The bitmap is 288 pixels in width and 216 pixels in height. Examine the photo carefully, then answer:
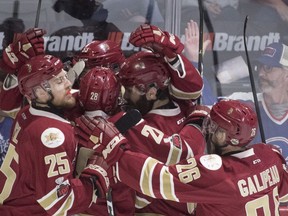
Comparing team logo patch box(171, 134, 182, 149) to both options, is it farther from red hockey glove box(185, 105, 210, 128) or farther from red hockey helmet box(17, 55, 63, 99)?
red hockey helmet box(17, 55, 63, 99)

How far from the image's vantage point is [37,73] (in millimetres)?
2018

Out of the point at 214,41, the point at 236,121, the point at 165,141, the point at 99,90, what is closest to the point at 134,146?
the point at 165,141

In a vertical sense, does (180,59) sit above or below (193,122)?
above

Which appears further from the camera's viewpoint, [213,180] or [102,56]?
[102,56]

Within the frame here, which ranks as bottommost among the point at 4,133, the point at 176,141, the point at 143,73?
the point at 4,133

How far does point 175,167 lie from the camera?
1918 mm

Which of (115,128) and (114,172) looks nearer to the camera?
(115,128)

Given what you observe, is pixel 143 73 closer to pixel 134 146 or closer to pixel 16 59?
pixel 134 146

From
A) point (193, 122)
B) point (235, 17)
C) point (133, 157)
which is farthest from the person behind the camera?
point (235, 17)

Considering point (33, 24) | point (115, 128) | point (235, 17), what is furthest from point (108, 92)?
point (235, 17)

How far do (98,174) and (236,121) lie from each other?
0.43 metres

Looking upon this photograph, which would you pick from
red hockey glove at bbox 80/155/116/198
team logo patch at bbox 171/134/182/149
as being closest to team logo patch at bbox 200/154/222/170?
team logo patch at bbox 171/134/182/149

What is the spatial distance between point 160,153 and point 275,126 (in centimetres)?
163

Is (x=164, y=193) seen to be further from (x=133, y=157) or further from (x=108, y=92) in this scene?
(x=108, y=92)
